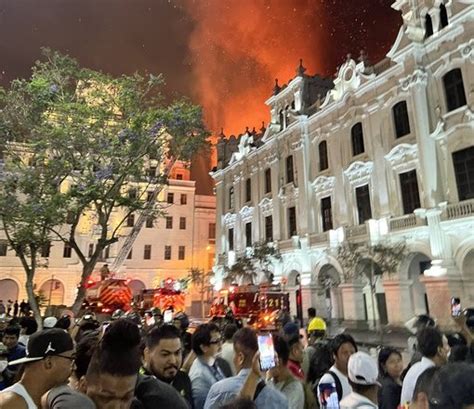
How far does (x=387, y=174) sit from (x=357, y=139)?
3.53 metres

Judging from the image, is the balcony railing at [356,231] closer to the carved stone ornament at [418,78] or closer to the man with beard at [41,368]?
the carved stone ornament at [418,78]

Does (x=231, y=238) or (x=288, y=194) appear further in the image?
(x=231, y=238)

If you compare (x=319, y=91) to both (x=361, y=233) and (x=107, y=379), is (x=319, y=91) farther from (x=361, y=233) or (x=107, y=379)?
(x=107, y=379)

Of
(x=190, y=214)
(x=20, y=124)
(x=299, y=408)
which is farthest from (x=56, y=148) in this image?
(x=190, y=214)

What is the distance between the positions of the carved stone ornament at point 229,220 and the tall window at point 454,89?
20.5m

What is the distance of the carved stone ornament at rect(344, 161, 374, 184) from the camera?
22.3m

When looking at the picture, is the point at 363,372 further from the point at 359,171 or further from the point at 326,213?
the point at 326,213

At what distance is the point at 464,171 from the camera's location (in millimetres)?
17859

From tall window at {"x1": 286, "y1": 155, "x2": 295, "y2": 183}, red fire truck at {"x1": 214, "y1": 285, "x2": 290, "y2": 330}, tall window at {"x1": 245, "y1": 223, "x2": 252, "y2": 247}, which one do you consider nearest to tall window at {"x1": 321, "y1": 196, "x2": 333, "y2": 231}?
tall window at {"x1": 286, "y1": 155, "x2": 295, "y2": 183}

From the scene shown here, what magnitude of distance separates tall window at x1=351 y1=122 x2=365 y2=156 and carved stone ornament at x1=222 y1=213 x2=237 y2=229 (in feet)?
47.4

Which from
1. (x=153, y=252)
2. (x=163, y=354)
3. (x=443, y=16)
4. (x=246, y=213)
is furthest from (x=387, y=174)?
(x=153, y=252)

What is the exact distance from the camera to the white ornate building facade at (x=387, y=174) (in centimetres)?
1775

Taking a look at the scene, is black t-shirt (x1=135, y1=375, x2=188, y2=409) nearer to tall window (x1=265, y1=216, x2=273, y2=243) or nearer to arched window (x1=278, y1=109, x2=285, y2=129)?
tall window (x1=265, y1=216, x2=273, y2=243)

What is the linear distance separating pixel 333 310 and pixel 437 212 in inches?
385
